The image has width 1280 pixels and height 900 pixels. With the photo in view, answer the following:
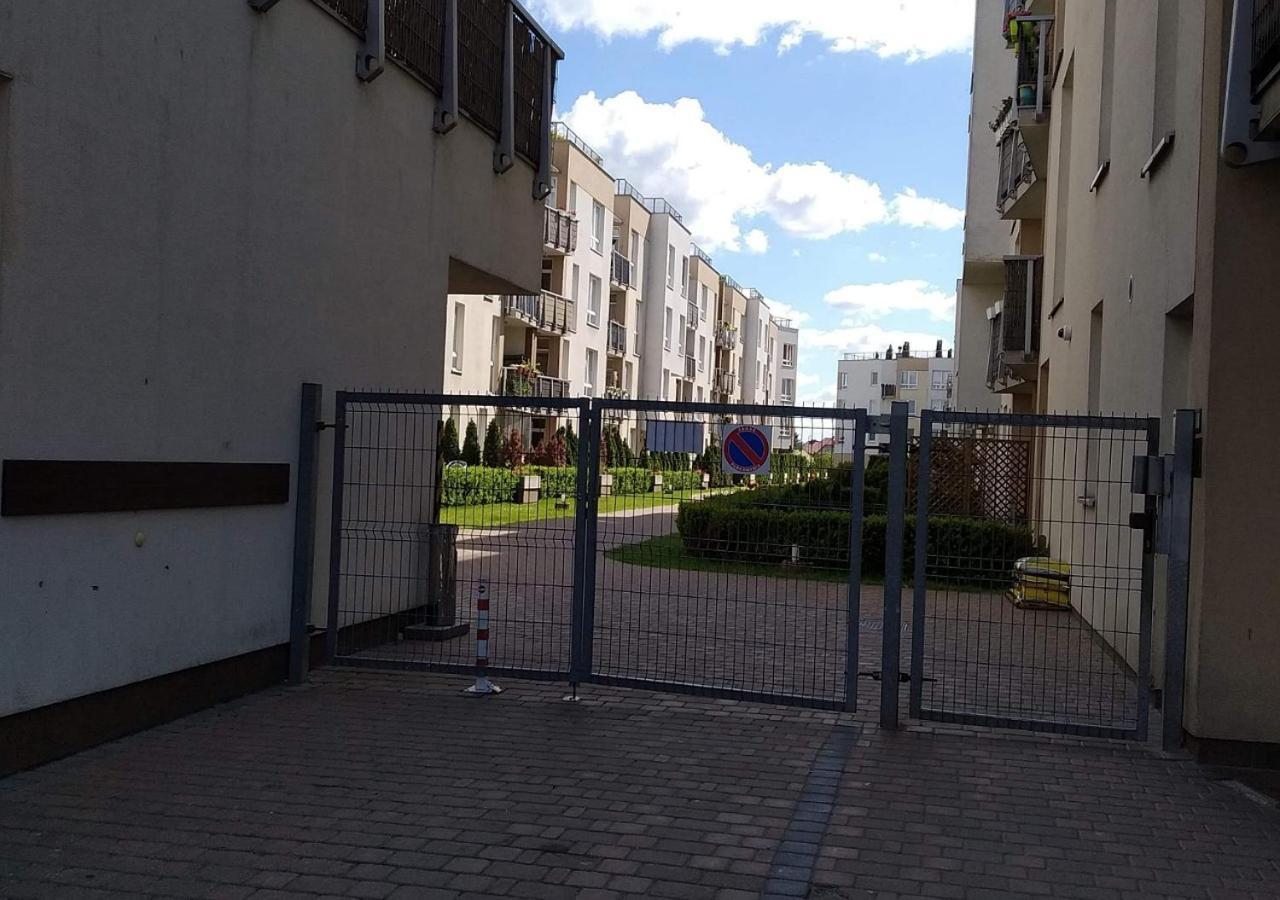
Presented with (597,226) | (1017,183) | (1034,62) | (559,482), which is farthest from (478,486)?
(597,226)

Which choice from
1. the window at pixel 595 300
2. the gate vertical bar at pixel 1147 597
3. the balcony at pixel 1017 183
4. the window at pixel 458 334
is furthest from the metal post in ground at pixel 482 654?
the window at pixel 595 300

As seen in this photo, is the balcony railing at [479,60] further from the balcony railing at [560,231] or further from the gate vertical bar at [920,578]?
the balcony railing at [560,231]

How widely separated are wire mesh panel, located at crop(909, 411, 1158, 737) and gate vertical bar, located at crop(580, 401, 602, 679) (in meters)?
2.21

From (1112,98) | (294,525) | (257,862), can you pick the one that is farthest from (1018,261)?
(257,862)

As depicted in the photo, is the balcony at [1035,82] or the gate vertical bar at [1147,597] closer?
the gate vertical bar at [1147,597]

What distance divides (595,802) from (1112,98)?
9893 mm

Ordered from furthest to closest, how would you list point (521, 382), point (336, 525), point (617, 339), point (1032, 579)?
point (617, 339) < point (521, 382) < point (336, 525) < point (1032, 579)

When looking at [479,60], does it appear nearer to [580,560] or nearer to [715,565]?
[580,560]

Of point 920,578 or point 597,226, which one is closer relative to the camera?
point 920,578

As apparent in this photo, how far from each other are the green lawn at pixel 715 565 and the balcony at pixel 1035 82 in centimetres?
1410

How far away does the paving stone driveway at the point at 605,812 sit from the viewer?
5.12 metres

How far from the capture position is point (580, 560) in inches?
346

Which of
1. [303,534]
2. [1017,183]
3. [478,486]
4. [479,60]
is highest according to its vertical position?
[1017,183]

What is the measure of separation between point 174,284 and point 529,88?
680 cm
